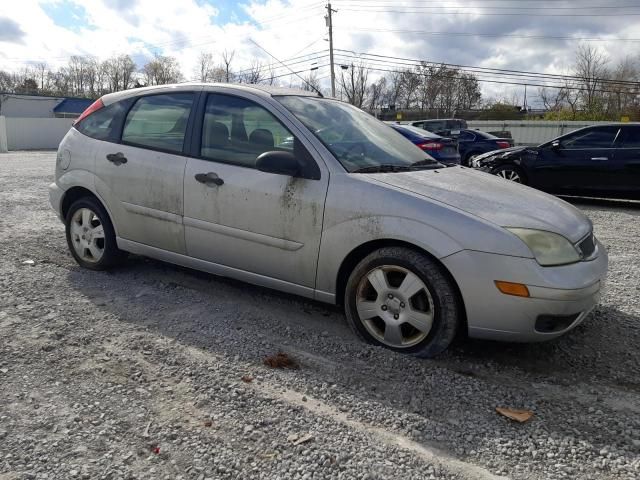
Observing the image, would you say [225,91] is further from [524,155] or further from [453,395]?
[524,155]

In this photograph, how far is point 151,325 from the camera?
12.2 ft

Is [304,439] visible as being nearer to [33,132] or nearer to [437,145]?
[437,145]

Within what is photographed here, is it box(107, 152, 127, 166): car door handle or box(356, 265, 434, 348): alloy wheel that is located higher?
box(107, 152, 127, 166): car door handle

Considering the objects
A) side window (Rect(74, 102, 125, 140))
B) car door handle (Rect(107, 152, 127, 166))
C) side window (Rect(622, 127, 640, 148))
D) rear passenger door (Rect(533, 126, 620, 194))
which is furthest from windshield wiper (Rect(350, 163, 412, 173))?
side window (Rect(622, 127, 640, 148))

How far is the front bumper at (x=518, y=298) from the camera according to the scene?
2949 millimetres

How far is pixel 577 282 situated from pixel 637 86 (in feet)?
171

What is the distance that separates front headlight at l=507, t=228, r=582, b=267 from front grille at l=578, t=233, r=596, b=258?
0.15 m

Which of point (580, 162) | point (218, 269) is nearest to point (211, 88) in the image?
point (218, 269)

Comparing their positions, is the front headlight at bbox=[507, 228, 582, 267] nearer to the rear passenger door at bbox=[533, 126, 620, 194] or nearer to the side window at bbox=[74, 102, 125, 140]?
the side window at bbox=[74, 102, 125, 140]

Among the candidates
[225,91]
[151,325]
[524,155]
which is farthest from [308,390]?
[524,155]

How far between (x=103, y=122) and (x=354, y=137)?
2345 millimetres

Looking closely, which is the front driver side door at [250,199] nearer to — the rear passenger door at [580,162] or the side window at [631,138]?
the rear passenger door at [580,162]

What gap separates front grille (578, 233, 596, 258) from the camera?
328 centimetres

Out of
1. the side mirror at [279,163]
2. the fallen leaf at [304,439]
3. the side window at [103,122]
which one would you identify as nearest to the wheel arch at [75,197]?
the side window at [103,122]
